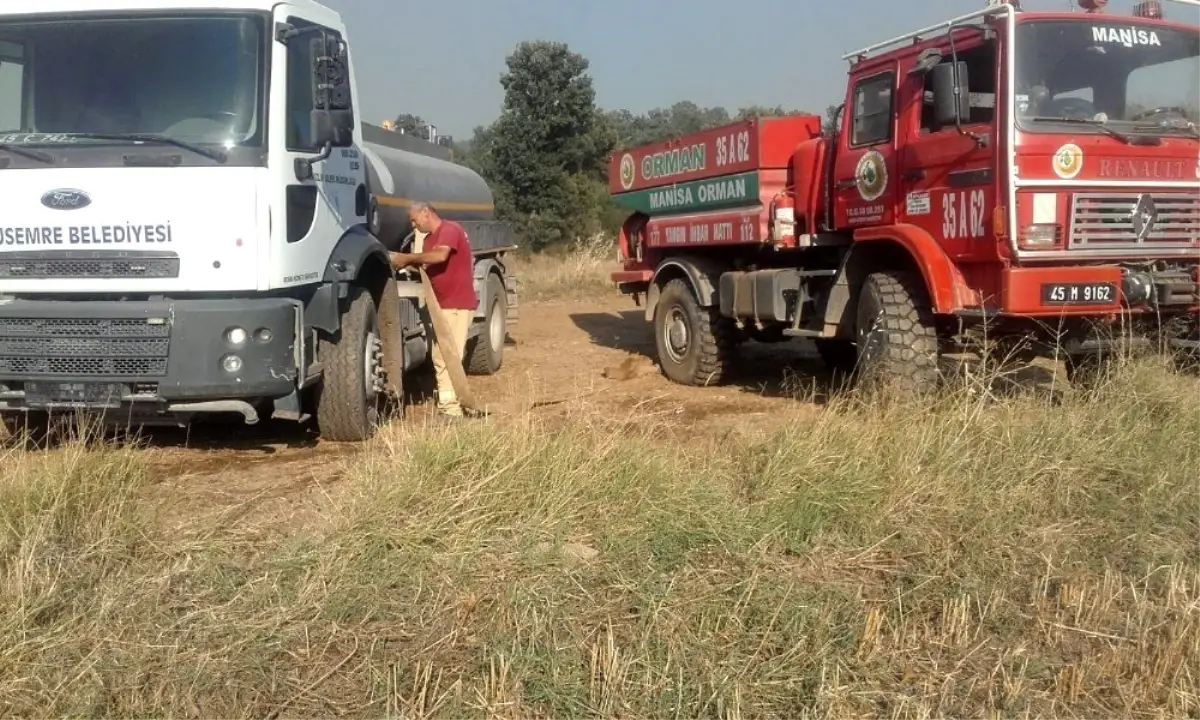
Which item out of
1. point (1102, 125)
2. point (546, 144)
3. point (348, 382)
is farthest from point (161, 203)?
point (546, 144)

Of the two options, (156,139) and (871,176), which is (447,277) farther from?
(871,176)

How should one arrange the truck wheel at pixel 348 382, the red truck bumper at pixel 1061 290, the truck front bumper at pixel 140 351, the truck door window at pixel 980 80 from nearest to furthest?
the truck front bumper at pixel 140 351
the red truck bumper at pixel 1061 290
the truck door window at pixel 980 80
the truck wheel at pixel 348 382

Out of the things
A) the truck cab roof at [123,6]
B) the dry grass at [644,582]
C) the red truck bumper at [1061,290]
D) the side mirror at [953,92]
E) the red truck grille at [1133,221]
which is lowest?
the dry grass at [644,582]

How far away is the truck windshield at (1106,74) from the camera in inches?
265

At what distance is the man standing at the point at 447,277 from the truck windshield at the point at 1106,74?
4.05 meters

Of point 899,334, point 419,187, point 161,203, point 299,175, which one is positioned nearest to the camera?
point 161,203

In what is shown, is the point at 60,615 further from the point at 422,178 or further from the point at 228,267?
the point at 422,178

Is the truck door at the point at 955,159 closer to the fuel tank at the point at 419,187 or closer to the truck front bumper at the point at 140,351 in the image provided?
the fuel tank at the point at 419,187

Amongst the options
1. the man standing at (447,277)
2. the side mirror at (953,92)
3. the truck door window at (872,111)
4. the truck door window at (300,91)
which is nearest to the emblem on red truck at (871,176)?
the truck door window at (872,111)

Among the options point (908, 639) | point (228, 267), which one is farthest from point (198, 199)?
point (908, 639)

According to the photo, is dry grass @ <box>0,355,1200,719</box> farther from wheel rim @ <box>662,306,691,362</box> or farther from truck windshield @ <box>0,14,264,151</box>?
wheel rim @ <box>662,306,691,362</box>

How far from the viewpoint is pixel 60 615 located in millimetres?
3719

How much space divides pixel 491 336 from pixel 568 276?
974 cm

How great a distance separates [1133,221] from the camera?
268 inches
